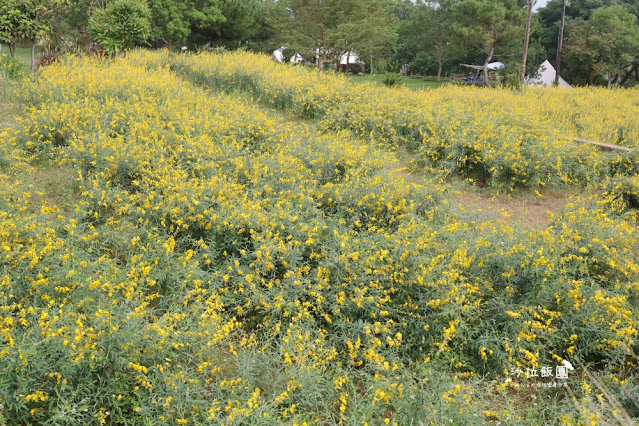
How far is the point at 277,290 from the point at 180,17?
22.9 meters

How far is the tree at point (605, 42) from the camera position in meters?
23.8

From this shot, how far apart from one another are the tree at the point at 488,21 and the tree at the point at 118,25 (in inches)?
771

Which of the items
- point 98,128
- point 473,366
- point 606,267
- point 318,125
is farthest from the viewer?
point 318,125

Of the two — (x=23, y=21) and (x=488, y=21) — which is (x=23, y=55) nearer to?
(x=23, y=21)

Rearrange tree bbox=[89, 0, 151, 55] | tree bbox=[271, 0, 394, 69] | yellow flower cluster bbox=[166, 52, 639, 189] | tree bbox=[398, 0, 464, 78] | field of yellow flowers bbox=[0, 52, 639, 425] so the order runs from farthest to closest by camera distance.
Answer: tree bbox=[398, 0, 464, 78]
tree bbox=[271, 0, 394, 69]
tree bbox=[89, 0, 151, 55]
yellow flower cluster bbox=[166, 52, 639, 189]
field of yellow flowers bbox=[0, 52, 639, 425]

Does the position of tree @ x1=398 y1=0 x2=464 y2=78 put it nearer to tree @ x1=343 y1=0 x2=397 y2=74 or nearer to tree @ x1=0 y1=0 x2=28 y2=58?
tree @ x1=343 y1=0 x2=397 y2=74

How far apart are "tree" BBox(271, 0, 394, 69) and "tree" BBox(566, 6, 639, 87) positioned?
1087 cm

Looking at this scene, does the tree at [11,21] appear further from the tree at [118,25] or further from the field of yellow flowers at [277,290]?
the field of yellow flowers at [277,290]

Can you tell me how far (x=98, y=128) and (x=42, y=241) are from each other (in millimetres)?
2459

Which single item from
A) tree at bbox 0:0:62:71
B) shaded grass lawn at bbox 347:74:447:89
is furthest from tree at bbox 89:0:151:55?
shaded grass lawn at bbox 347:74:447:89

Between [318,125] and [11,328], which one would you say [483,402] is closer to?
[11,328]

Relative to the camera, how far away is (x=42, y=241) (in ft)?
11.1

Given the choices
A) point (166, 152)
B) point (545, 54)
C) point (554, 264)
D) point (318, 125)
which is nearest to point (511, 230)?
point (554, 264)

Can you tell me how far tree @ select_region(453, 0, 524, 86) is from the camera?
83.8 ft
